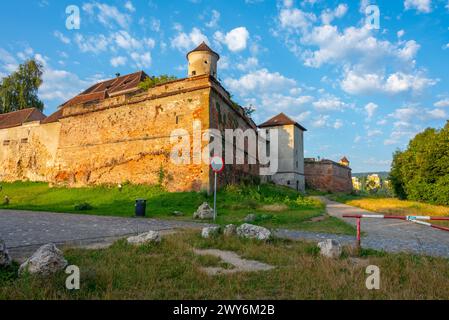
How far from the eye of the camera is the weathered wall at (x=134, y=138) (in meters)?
20.0

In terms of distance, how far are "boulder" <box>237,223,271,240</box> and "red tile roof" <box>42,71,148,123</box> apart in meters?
22.3

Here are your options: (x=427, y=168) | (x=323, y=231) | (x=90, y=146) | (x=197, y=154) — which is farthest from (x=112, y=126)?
(x=427, y=168)

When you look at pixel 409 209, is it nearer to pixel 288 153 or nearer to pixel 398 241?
pixel 398 241

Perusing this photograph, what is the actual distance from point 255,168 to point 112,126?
13829mm

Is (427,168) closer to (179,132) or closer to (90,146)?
(179,132)

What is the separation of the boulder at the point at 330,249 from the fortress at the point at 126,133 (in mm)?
12748

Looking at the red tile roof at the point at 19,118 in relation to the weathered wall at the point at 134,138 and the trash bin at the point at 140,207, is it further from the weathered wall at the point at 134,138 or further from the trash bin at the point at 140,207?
the trash bin at the point at 140,207

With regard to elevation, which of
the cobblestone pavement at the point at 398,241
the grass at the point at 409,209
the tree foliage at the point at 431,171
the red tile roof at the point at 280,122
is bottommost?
the cobblestone pavement at the point at 398,241

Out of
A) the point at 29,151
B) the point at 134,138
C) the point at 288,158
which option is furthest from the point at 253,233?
the point at 288,158

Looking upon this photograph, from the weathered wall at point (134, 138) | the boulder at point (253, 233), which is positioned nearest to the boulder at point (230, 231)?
the boulder at point (253, 233)

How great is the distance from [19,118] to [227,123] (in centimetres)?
2464

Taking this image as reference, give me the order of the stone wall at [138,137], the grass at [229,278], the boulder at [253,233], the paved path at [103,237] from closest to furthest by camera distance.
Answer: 1. the grass at [229,278]
2. the paved path at [103,237]
3. the boulder at [253,233]
4. the stone wall at [138,137]

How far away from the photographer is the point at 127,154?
22328 mm
